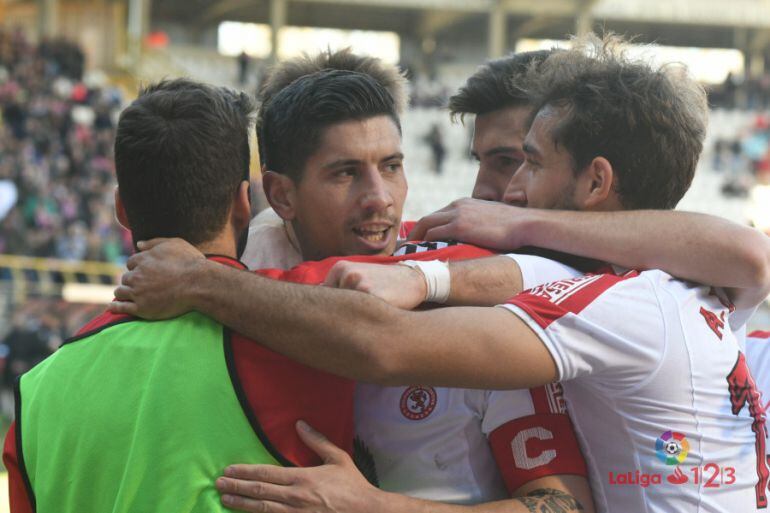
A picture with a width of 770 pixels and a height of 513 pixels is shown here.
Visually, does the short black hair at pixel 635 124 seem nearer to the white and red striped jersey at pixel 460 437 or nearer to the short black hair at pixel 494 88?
the white and red striped jersey at pixel 460 437

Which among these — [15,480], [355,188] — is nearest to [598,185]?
[355,188]

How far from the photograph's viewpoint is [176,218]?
85.4 inches

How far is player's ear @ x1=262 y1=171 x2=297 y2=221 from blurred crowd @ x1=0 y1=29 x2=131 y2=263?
1205cm

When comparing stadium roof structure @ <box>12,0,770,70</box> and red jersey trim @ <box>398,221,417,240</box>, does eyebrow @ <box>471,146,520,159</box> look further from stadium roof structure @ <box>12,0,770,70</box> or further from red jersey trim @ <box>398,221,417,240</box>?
stadium roof structure @ <box>12,0,770,70</box>

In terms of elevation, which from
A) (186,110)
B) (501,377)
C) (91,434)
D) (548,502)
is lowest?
(548,502)

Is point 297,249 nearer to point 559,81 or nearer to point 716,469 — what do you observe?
point 559,81

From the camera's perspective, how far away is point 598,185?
2.45m

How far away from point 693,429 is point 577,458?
27 centimetres

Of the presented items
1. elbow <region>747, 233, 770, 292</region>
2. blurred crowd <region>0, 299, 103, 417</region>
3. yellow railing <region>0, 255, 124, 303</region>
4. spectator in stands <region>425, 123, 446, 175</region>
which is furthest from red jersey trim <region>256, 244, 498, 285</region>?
spectator in stands <region>425, 123, 446, 175</region>

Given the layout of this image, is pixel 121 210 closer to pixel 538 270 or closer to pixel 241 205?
pixel 241 205

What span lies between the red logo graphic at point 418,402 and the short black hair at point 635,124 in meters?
0.69

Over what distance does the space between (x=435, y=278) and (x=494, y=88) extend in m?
1.33

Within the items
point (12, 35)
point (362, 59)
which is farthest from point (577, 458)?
point (12, 35)

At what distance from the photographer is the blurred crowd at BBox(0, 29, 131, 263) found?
1493 centimetres
